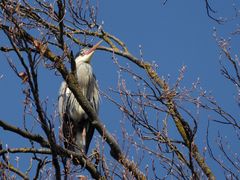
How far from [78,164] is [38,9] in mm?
2649

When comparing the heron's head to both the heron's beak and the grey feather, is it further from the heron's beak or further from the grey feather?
the grey feather

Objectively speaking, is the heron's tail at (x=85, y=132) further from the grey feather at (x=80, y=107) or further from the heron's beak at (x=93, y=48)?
the heron's beak at (x=93, y=48)

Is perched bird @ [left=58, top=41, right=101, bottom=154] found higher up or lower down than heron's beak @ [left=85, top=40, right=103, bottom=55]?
lower down

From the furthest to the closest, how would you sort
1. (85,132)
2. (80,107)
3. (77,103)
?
(77,103)
(80,107)
(85,132)

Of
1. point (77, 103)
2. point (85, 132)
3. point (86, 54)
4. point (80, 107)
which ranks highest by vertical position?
point (86, 54)

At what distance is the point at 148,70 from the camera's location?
706 centimetres

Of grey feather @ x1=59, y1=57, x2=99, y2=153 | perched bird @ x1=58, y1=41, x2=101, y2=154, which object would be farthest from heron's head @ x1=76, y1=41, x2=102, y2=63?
grey feather @ x1=59, y1=57, x2=99, y2=153

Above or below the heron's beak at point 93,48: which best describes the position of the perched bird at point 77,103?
below

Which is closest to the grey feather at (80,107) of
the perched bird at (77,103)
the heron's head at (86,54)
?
the perched bird at (77,103)

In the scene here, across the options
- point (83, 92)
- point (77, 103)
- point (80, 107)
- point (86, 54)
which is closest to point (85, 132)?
point (80, 107)

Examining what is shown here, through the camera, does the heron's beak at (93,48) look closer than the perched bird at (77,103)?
No

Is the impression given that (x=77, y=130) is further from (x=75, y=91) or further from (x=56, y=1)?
(x=56, y=1)

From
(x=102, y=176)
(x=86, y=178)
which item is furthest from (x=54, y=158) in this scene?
(x=102, y=176)

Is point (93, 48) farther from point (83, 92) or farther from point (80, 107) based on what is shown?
point (80, 107)
